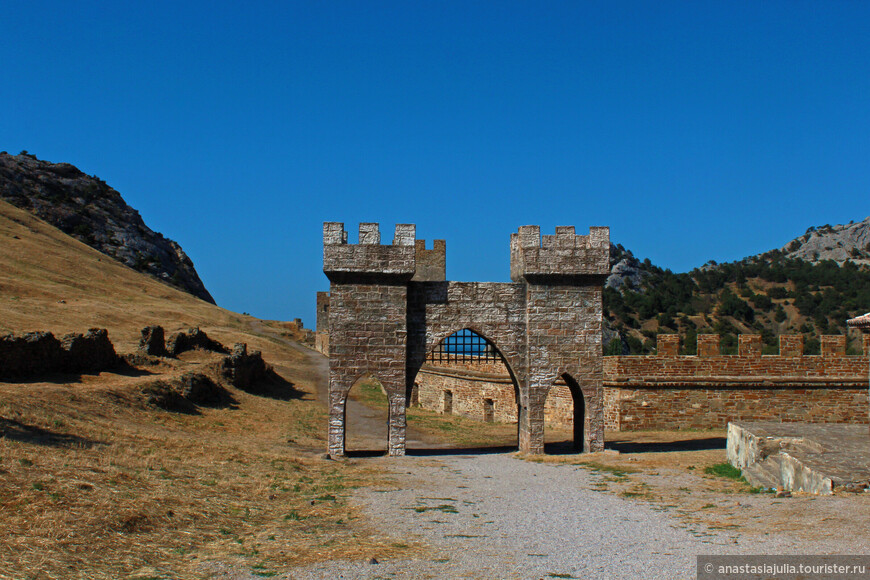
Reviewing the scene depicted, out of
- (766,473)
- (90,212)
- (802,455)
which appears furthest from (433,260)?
(90,212)

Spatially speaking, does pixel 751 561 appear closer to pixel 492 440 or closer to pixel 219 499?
pixel 219 499

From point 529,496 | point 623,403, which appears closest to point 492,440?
point 623,403

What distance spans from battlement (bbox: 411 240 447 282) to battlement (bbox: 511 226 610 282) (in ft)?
17.2

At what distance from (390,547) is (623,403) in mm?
14391

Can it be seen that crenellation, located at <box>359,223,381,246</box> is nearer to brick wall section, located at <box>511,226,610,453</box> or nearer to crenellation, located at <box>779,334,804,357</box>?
brick wall section, located at <box>511,226,610,453</box>

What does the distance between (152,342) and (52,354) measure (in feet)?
16.5

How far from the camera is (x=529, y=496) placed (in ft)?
37.9

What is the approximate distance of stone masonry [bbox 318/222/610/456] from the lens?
615 inches

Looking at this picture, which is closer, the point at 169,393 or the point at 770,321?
the point at 169,393

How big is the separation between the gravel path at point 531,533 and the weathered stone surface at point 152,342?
1326cm

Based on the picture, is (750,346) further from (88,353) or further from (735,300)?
(735,300)

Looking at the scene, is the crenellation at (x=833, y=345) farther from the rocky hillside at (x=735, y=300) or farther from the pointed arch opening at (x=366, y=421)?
the rocky hillside at (x=735, y=300)

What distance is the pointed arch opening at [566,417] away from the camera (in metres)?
16.8

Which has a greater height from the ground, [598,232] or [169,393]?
[598,232]
